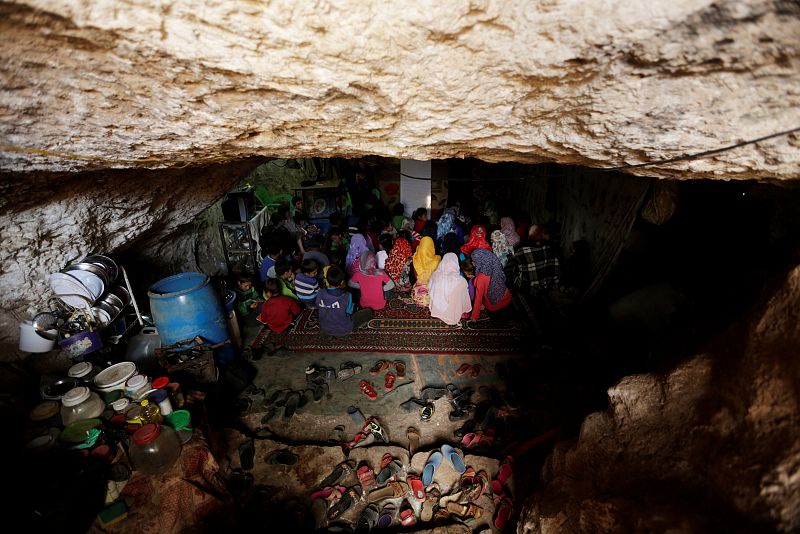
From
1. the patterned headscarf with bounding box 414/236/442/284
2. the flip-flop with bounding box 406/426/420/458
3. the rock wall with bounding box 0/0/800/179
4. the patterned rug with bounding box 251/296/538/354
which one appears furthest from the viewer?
the patterned headscarf with bounding box 414/236/442/284

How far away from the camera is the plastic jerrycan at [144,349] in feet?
13.6

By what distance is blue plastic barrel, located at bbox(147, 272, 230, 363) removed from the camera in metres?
4.20

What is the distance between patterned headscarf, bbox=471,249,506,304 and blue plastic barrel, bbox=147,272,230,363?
13.9 feet

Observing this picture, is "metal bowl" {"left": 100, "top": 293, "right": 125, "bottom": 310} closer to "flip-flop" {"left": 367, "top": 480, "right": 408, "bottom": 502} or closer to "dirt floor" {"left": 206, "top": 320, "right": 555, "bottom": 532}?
"dirt floor" {"left": 206, "top": 320, "right": 555, "bottom": 532}

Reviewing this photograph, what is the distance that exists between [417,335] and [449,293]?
931 millimetres

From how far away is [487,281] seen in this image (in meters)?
6.01

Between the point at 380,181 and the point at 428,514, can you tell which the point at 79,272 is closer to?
the point at 428,514

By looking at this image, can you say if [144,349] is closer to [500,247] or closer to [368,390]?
[368,390]

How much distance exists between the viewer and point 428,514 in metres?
3.34

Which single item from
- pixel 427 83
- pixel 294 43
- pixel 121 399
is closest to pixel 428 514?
pixel 121 399

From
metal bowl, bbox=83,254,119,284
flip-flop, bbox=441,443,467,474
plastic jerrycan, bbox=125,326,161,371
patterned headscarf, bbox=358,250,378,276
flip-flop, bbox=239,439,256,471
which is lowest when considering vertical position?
flip-flop, bbox=239,439,256,471

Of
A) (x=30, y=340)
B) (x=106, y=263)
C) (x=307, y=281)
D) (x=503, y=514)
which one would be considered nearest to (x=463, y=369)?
(x=503, y=514)

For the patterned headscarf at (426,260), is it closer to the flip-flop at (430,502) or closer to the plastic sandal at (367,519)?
the flip-flop at (430,502)

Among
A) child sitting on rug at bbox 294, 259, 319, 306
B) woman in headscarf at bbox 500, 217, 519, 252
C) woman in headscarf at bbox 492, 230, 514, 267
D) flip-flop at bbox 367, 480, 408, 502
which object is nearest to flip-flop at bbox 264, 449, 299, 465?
flip-flop at bbox 367, 480, 408, 502
